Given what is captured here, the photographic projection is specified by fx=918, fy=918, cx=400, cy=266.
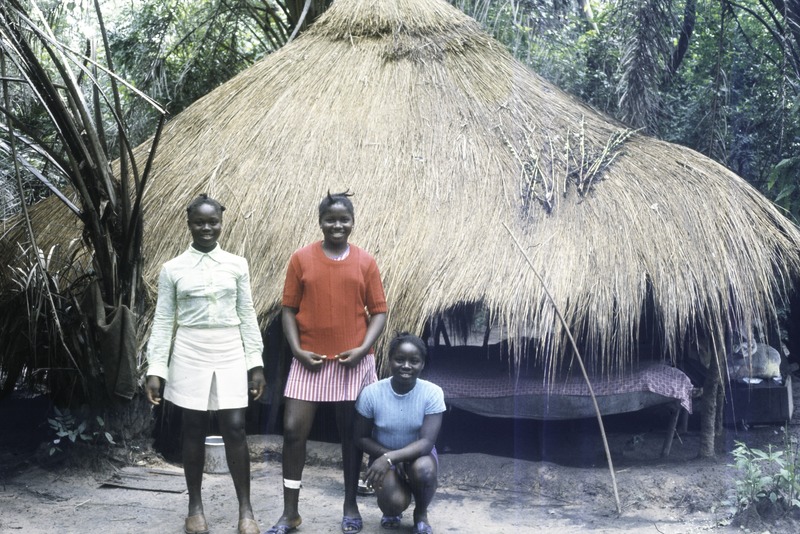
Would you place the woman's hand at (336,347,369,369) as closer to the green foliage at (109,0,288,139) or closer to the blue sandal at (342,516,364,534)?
the blue sandal at (342,516,364,534)

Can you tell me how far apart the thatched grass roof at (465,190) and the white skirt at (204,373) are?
156 cm

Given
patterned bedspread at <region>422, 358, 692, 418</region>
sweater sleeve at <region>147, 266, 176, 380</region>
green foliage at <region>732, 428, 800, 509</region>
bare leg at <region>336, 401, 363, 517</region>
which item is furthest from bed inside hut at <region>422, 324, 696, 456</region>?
sweater sleeve at <region>147, 266, 176, 380</region>

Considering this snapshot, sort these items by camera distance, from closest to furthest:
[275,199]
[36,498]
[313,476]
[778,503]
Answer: [778,503] → [36,498] → [313,476] → [275,199]

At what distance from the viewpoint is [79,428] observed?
17.8ft

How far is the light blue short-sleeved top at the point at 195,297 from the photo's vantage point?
407 centimetres

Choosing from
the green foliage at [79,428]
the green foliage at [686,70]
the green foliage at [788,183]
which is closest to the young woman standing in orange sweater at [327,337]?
the green foliage at [79,428]

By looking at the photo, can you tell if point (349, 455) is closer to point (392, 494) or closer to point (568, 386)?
point (392, 494)

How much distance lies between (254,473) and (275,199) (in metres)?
1.80

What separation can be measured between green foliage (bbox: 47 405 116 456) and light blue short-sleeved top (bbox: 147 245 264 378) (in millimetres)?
1622

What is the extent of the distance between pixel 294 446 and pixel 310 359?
1.29ft

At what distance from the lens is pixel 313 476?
5.62 metres

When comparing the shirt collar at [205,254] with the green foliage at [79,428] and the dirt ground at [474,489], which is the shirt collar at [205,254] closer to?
the dirt ground at [474,489]

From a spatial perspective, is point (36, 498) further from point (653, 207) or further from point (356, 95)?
point (653, 207)

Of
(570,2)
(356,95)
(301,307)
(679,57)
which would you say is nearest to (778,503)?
(301,307)
